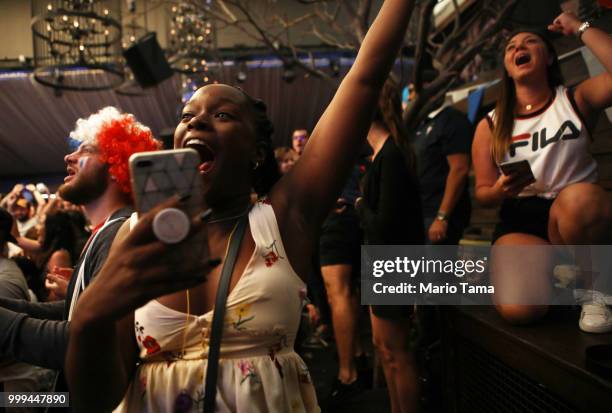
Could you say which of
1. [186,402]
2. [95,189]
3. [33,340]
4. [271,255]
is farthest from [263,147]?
[95,189]

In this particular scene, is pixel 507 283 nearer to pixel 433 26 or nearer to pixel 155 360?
pixel 155 360

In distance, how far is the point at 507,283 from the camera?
1.97 metres

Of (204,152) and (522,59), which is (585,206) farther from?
(204,152)

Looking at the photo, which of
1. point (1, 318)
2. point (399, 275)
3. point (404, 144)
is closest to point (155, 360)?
point (1, 318)

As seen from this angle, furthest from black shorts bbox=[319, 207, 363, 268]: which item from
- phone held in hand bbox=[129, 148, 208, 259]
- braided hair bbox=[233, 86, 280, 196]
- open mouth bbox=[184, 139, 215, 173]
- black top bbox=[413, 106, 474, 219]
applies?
phone held in hand bbox=[129, 148, 208, 259]

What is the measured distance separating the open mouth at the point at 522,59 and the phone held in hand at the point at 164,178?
6.29ft

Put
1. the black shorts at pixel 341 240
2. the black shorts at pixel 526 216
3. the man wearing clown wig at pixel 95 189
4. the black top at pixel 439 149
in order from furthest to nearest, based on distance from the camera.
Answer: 1. the black shorts at pixel 341 240
2. the black top at pixel 439 149
3. the black shorts at pixel 526 216
4. the man wearing clown wig at pixel 95 189

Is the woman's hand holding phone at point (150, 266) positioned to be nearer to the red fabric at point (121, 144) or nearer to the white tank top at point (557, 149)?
the red fabric at point (121, 144)

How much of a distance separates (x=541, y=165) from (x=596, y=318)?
61 centimetres

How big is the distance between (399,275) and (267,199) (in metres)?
1.51

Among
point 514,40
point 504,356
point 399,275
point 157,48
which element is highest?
point 157,48

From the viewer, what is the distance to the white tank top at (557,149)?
1.94 m

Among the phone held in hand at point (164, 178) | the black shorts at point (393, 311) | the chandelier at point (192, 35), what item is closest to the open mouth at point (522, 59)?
the black shorts at point (393, 311)

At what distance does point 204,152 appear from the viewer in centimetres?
96
